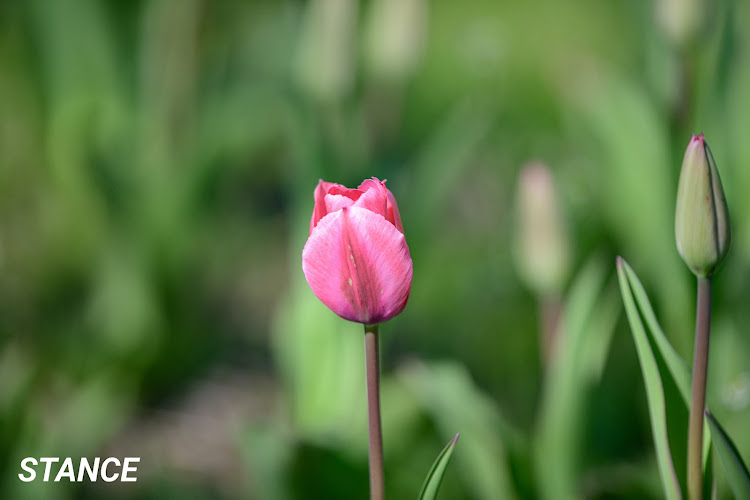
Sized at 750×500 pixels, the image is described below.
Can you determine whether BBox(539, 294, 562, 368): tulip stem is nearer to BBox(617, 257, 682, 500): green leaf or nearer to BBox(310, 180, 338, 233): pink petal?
BBox(617, 257, 682, 500): green leaf

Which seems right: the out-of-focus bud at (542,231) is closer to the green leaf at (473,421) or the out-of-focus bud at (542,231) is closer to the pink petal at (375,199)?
the green leaf at (473,421)

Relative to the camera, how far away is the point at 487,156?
2.08 metres

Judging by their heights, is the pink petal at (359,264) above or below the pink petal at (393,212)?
below

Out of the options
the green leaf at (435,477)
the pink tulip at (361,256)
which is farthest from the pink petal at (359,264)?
the green leaf at (435,477)

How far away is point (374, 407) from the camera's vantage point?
1.77ft

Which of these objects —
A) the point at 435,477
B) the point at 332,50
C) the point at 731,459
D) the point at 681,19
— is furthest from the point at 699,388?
the point at 332,50

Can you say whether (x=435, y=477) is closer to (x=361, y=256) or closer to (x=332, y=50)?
(x=361, y=256)

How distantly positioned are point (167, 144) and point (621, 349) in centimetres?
96

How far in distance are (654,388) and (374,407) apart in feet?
0.77

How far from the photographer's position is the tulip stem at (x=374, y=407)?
0.53 m

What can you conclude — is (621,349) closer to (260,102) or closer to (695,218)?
(695,218)

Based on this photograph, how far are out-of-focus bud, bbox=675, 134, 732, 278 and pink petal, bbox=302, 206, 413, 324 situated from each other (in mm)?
191

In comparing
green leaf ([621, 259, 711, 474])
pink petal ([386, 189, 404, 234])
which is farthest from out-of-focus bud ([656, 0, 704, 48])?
pink petal ([386, 189, 404, 234])

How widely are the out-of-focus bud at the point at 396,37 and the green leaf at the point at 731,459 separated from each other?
2.98 feet
